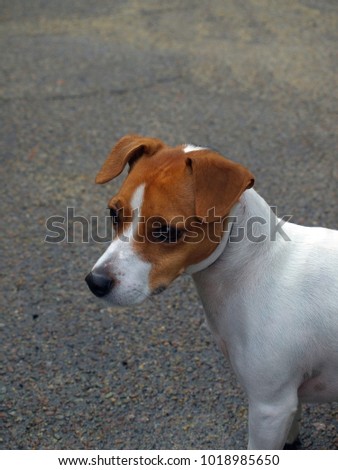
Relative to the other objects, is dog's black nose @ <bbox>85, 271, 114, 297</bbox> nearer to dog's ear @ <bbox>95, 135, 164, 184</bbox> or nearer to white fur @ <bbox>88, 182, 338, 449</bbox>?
white fur @ <bbox>88, 182, 338, 449</bbox>

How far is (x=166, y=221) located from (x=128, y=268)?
0.23 metres

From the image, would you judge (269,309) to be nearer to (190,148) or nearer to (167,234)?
(167,234)

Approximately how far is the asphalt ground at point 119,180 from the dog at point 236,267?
2.37 feet

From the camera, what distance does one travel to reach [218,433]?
3.37 meters

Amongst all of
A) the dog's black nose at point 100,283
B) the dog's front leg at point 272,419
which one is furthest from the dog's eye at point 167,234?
the dog's front leg at point 272,419

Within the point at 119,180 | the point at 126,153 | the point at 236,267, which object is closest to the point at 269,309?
the point at 236,267

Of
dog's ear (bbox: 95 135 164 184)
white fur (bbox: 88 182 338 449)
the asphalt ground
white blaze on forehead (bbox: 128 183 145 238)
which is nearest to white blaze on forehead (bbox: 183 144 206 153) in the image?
white fur (bbox: 88 182 338 449)

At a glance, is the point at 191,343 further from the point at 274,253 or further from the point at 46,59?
the point at 46,59

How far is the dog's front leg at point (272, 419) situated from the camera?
272 centimetres

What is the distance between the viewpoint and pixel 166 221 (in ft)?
8.25

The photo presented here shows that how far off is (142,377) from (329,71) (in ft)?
15.4

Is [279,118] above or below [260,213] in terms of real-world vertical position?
below

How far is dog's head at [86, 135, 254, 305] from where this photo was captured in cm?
250
